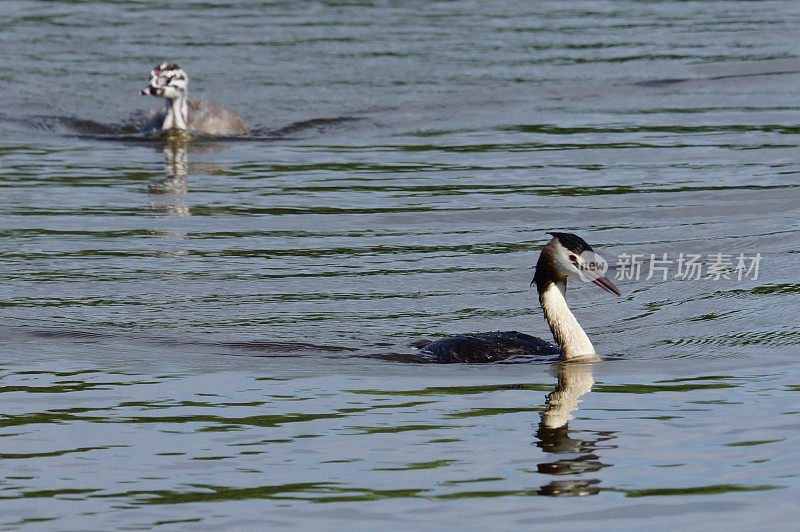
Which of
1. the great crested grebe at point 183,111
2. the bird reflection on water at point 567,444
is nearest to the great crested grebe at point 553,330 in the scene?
the bird reflection on water at point 567,444

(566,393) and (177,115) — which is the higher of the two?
(177,115)

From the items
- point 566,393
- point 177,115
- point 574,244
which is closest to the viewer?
point 566,393

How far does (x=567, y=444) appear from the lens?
8094 mm

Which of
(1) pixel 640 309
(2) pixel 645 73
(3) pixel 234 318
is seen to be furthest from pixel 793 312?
(2) pixel 645 73

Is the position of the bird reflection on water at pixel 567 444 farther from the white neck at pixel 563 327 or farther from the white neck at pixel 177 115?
the white neck at pixel 177 115

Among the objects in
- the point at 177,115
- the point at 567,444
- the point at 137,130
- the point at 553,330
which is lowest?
the point at 567,444

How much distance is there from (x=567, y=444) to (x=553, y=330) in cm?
266

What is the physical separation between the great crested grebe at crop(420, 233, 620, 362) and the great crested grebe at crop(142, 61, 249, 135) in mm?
11569

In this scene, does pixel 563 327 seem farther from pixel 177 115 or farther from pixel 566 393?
pixel 177 115

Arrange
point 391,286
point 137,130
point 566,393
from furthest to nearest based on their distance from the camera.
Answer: point 137,130
point 391,286
point 566,393

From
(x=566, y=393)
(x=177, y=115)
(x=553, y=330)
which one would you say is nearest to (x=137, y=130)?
(x=177, y=115)

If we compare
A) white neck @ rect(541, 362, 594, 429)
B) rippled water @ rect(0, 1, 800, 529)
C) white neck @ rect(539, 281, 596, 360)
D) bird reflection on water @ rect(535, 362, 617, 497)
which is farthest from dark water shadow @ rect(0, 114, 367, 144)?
bird reflection on water @ rect(535, 362, 617, 497)

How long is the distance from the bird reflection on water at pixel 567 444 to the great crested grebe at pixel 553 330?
2.82 feet

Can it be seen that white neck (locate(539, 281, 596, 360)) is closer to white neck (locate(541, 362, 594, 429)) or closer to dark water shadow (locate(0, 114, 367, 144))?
white neck (locate(541, 362, 594, 429))
